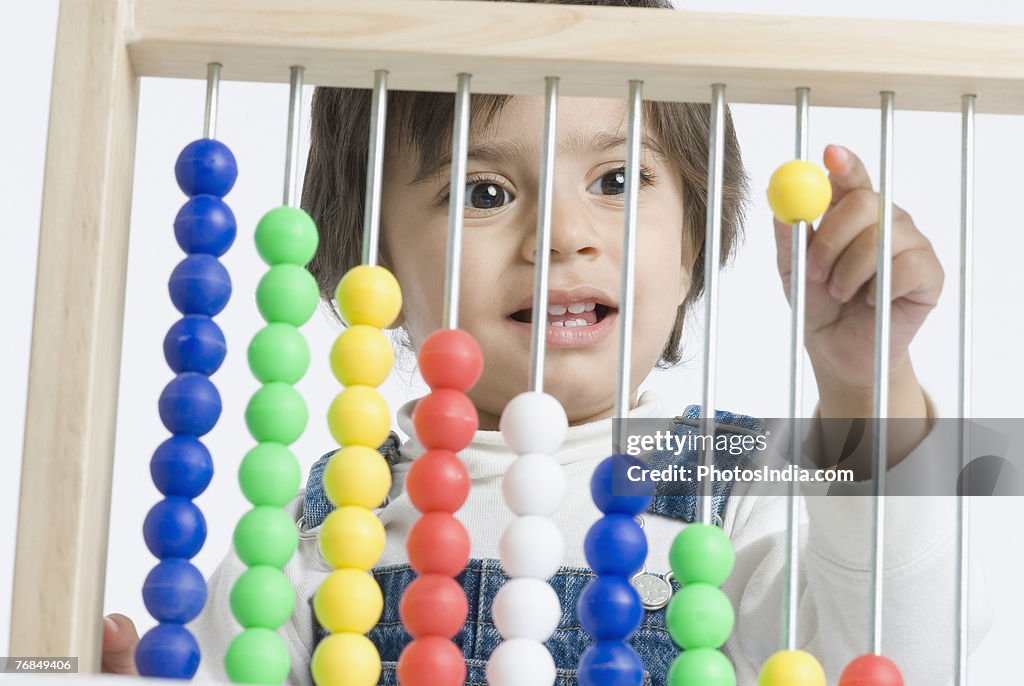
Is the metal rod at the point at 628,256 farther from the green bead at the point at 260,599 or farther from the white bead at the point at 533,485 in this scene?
the green bead at the point at 260,599

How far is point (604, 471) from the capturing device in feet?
2.11

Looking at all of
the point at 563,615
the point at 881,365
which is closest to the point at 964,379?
the point at 881,365

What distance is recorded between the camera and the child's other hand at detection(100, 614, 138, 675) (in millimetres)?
776

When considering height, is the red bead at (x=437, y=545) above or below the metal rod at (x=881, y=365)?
below

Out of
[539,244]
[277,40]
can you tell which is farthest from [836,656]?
[277,40]

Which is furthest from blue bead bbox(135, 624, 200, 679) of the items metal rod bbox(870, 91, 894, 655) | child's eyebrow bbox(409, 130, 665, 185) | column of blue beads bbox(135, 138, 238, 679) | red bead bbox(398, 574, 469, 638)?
child's eyebrow bbox(409, 130, 665, 185)

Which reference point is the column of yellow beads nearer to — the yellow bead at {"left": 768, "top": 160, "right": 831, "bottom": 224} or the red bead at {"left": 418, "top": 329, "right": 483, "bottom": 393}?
the red bead at {"left": 418, "top": 329, "right": 483, "bottom": 393}

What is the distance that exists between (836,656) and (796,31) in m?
0.37

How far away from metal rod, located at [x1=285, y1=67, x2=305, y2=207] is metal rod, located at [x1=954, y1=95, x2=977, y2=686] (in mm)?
312

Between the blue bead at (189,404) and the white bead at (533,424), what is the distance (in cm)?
14

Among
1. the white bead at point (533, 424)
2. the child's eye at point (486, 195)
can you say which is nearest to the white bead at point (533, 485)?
the white bead at point (533, 424)

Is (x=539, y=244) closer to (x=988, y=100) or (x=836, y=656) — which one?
(x=988, y=100)

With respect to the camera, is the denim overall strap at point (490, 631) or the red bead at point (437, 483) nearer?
the red bead at point (437, 483)

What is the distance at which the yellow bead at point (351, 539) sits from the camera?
63 cm
